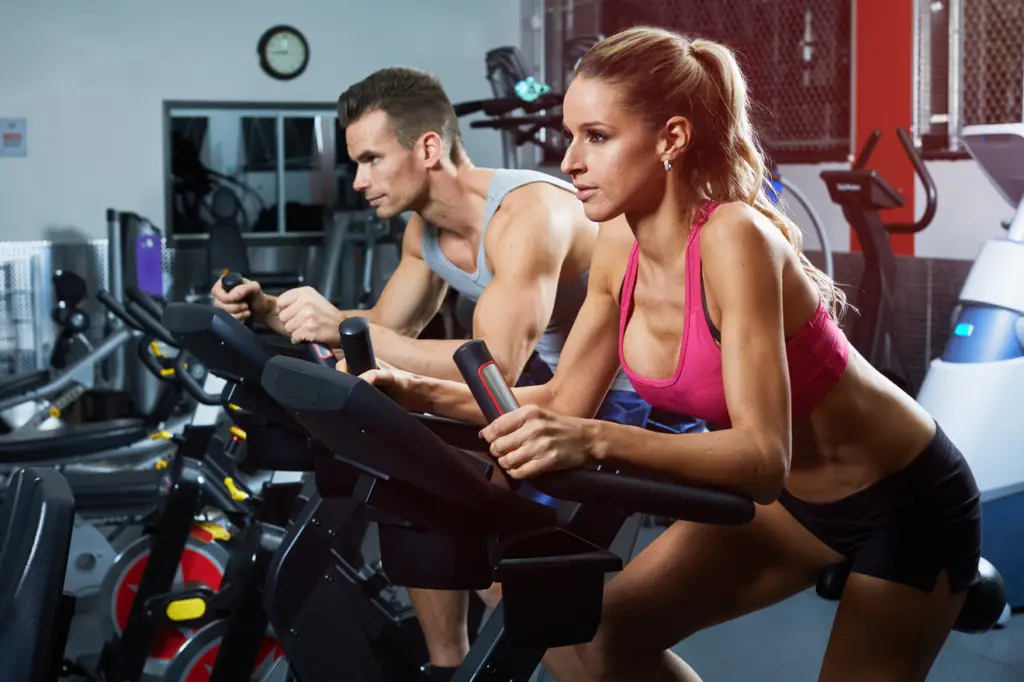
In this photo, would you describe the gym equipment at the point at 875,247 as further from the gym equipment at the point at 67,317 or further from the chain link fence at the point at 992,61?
the gym equipment at the point at 67,317

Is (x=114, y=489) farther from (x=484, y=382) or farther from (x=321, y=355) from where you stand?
(x=484, y=382)

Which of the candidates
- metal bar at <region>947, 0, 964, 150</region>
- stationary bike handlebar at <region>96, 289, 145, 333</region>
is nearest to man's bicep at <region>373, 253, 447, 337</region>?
stationary bike handlebar at <region>96, 289, 145, 333</region>

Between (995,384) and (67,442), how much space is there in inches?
126

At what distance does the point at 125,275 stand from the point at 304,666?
17.6 ft

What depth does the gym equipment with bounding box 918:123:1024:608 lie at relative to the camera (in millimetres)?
Result: 3359

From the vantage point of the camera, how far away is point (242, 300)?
2.42 m

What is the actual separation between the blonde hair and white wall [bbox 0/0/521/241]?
6.67 meters

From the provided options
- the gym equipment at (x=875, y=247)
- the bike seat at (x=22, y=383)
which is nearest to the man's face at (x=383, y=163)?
the gym equipment at (x=875, y=247)

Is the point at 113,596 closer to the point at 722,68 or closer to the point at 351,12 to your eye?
the point at 722,68

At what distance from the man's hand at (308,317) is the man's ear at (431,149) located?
0.45m

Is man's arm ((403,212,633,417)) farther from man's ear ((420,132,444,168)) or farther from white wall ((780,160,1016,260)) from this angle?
white wall ((780,160,1016,260))

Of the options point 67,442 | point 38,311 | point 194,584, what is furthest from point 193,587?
point 38,311

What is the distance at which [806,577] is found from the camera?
1.72 metres

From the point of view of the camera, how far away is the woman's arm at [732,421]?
3.97 feet
